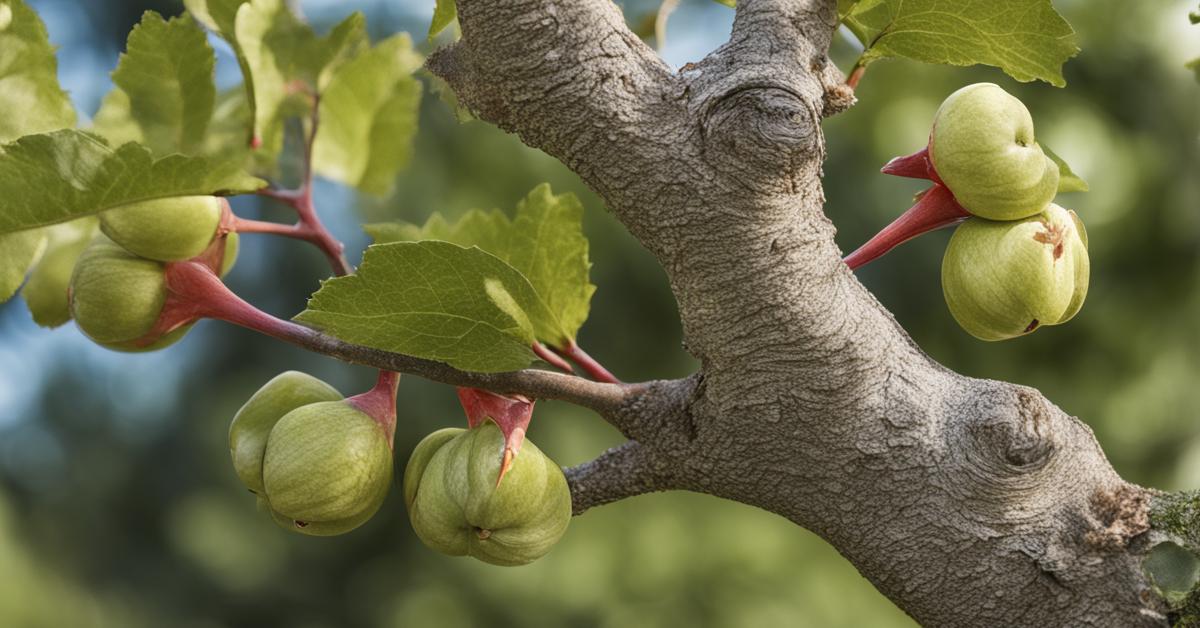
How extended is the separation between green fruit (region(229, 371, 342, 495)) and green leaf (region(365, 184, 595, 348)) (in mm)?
127

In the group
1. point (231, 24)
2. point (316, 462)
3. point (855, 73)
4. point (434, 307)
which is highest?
point (855, 73)

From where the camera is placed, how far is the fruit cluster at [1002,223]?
0.55 m

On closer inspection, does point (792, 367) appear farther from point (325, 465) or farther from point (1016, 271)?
point (325, 465)

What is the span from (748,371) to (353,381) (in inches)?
92.6

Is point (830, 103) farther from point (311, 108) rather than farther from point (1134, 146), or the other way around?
point (1134, 146)

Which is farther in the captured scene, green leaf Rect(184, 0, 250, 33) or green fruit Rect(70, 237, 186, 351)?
green leaf Rect(184, 0, 250, 33)

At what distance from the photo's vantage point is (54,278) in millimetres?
735

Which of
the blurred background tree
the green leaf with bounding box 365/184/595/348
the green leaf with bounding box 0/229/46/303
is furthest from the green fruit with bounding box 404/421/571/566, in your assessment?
the blurred background tree

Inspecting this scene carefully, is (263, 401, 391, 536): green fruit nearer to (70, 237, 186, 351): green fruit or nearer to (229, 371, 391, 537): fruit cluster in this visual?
(229, 371, 391, 537): fruit cluster

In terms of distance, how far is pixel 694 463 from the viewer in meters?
0.62

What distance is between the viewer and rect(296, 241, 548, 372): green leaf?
21.1 inches

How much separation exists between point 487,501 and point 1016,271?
0.29 m

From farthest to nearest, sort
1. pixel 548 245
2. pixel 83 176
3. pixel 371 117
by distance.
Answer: pixel 371 117
pixel 548 245
pixel 83 176

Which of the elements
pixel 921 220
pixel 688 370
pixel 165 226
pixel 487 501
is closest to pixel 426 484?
pixel 487 501
